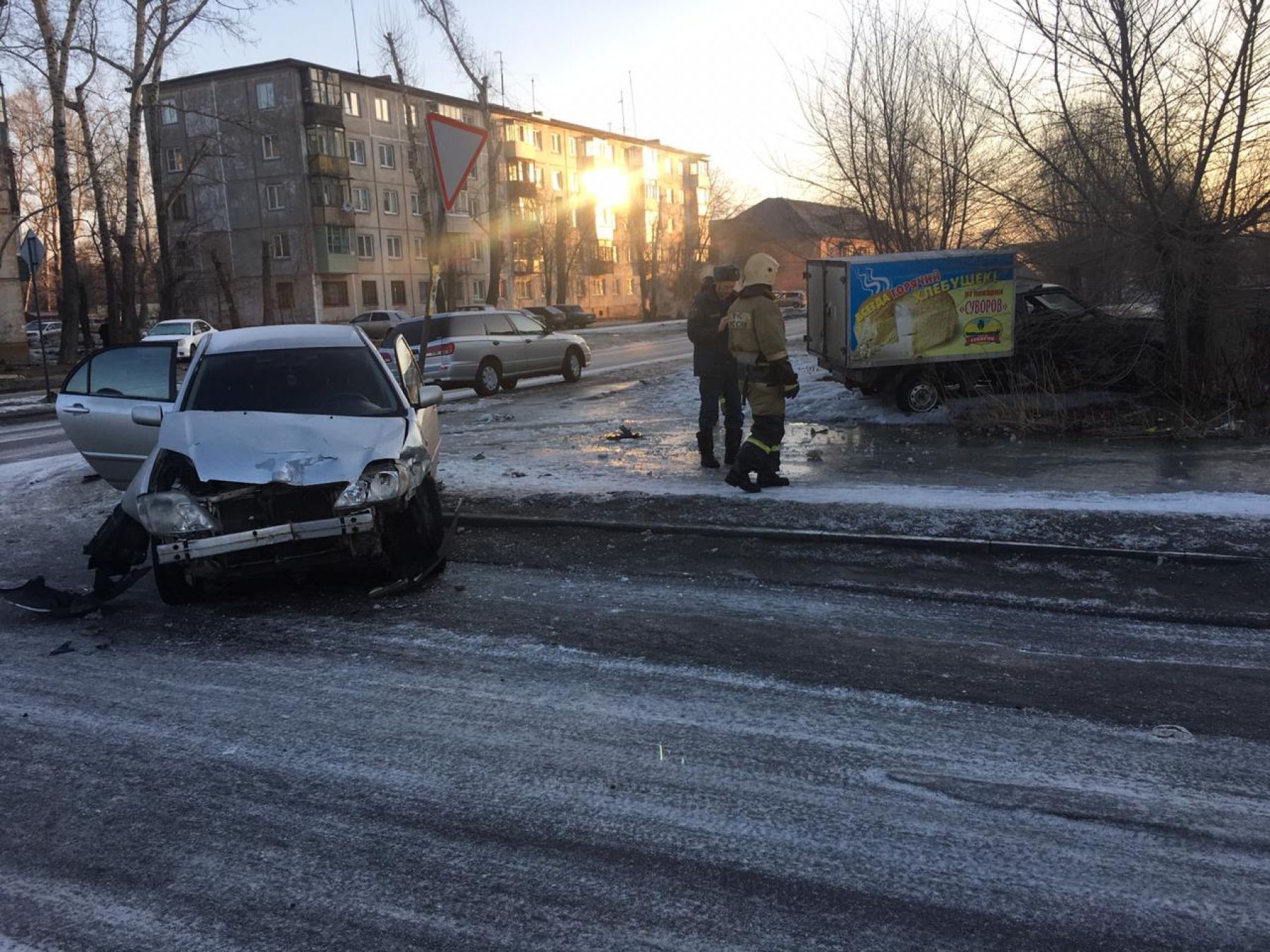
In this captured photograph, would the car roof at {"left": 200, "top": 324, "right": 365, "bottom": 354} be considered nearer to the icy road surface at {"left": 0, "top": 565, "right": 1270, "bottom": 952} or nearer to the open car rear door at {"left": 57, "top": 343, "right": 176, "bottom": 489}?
the open car rear door at {"left": 57, "top": 343, "right": 176, "bottom": 489}

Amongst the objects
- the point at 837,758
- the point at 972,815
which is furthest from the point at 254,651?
the point at 972,815

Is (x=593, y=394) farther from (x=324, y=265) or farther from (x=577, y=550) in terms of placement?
(x=324, y=265)

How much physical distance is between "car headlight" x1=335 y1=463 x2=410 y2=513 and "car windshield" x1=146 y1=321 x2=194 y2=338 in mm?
27040

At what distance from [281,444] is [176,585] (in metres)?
1.06

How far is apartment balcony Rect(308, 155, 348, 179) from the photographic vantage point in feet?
174

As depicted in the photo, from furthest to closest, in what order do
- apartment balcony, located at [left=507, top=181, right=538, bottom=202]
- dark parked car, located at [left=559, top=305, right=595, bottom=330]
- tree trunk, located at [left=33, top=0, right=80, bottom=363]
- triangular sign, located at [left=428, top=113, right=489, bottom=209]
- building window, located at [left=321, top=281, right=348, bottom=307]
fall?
apartment balcony, located at [left=507, top=181, right=538, bottom=202] < building window, located at [left=321, top=281, right=348, bottom=307] < dark parked car, located at [left=559, top=305, right=595, bottom=330] < tree trunk, located at [left=33, top=0, right=80, bottom=363] < triangular sign, located at [left=428, top=113, right=489, bottom=209]

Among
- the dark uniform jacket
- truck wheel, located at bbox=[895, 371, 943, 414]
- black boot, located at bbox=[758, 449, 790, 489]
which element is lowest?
A: black boot, located at bbox=[758, 449, 790, 489]

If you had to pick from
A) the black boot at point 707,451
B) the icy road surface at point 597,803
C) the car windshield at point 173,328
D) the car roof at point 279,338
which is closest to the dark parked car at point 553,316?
the car windshield at point 173,328

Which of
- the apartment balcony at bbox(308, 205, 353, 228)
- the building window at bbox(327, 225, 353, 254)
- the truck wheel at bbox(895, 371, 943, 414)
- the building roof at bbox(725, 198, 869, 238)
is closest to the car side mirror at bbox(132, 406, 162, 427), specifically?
the truck wheel at bbox(895, 371, 943, 414)

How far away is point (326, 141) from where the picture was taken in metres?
54.5

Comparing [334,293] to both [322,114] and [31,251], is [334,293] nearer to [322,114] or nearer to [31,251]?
[322,114]

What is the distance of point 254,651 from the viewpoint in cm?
482

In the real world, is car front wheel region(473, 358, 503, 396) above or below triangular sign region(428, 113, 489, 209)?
below

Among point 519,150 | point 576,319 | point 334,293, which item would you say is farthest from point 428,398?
point 519,150
